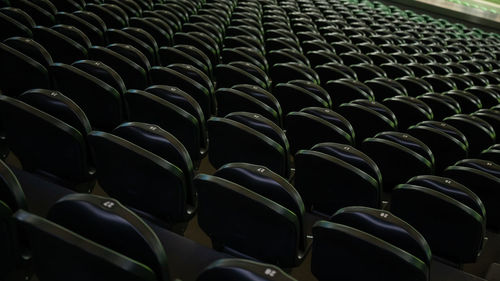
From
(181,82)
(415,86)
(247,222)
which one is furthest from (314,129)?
(415,86)

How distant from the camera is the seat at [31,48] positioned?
2.88 metres

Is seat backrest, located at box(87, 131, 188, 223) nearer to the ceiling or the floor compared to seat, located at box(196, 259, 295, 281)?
nearer to the floor

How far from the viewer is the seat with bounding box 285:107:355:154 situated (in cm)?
281

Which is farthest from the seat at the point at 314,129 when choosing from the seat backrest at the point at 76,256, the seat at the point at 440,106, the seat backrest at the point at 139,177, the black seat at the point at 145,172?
the seat backrest at the point at 76,256

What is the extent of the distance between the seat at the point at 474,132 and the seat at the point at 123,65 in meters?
2.18

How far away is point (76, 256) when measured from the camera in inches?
47.6

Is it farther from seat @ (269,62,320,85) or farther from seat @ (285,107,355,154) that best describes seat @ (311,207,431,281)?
seat @ (269,62,320,85)

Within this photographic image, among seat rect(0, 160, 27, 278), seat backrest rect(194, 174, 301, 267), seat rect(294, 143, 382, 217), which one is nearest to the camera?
seat rect(0, 160, 27, 278)

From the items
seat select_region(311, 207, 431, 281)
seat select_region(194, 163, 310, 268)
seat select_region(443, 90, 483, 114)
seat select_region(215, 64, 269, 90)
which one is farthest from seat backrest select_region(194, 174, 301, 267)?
seat select_region(443, 90, 483, 114)

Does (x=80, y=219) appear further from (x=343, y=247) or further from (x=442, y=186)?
(x=442, y=186)

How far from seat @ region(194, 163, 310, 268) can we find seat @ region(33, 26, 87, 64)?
1884mm

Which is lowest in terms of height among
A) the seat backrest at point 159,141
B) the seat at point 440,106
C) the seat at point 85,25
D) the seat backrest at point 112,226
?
the seat at point 440,106

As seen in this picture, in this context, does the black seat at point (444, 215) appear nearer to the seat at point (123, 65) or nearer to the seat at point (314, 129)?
the seat at point (314, 129)

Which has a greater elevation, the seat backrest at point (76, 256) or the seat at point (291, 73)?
the seat backrest at point (76, 256)
